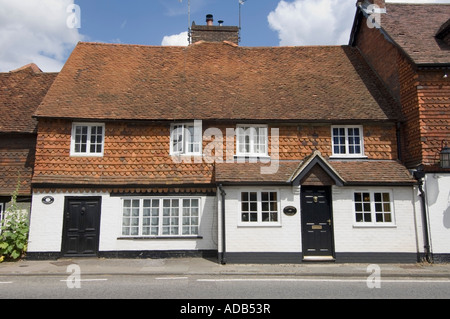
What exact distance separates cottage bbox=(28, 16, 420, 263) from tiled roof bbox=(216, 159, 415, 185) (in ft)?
0.13

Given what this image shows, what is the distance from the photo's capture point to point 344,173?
40.9 ft

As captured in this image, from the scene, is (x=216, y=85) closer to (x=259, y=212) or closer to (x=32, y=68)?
(x=259, y=212)

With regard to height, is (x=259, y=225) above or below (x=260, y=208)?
below

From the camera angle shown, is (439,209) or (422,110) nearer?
(439,209)

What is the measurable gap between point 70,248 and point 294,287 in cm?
853

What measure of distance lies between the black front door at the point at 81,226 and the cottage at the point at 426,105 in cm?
1193

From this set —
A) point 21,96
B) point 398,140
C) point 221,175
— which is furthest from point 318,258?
point 21,96

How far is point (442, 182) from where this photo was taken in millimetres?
12062

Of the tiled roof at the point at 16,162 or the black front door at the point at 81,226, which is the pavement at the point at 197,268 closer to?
the black front door at the point at 81,226

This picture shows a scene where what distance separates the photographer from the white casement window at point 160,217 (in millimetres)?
12938

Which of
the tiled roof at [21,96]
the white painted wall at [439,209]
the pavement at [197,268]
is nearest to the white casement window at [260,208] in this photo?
the pavement at [197,268]

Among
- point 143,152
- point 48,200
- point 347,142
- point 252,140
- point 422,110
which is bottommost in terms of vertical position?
point 48,200

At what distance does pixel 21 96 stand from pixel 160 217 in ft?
31.4

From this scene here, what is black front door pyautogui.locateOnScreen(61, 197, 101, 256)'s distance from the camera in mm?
12625
